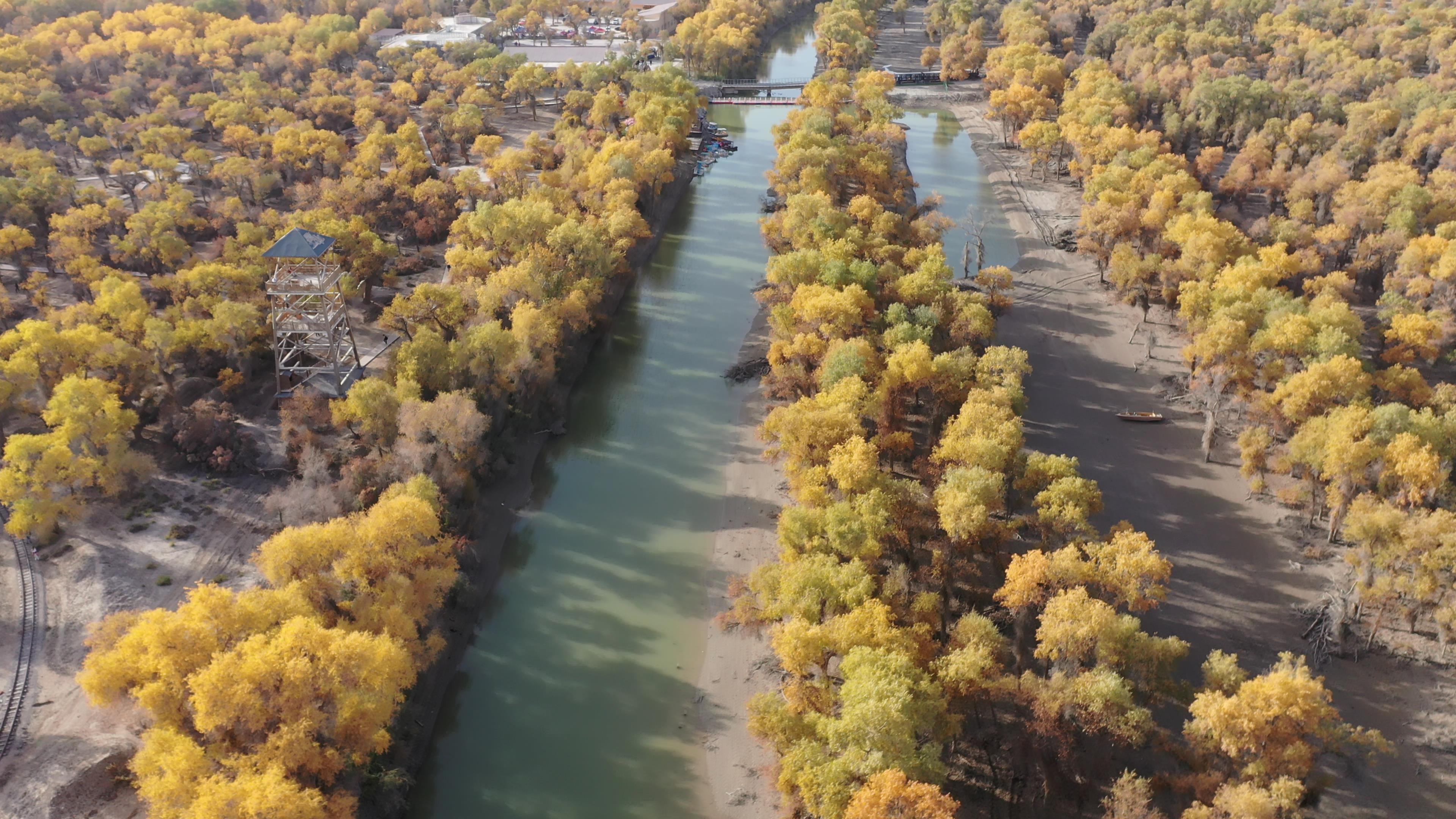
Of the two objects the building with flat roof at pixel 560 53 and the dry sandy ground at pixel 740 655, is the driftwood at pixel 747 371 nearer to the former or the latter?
the dry sandy ground at pixel 740 655

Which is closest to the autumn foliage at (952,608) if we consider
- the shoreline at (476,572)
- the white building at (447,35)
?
the shoreline at (476,572)

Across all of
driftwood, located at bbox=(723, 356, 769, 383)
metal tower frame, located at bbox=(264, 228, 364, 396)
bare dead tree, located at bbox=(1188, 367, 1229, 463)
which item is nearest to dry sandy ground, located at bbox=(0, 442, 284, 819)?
metal tower frame, located at bbox=(264, 228, 364, 396)

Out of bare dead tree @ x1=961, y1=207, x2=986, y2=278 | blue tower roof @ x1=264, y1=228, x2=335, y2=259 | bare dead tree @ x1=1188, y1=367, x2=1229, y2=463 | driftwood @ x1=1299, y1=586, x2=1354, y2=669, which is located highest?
bare dead tree @ x1=961, y1=207, x2=986, y2=278

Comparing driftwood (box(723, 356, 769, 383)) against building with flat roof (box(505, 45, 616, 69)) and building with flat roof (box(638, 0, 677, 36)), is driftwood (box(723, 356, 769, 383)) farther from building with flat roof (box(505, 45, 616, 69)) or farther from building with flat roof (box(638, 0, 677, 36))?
building with flat roof (box(638, 0, 677, 36))

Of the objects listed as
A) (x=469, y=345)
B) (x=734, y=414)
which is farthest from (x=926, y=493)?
(x=469, y=345)

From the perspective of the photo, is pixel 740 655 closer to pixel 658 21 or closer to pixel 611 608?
pixel 611 608

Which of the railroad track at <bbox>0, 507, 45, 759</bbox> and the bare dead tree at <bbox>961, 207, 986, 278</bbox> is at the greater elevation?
the bare dead tree at <bbox>961, 207, 986, 278</bbox>

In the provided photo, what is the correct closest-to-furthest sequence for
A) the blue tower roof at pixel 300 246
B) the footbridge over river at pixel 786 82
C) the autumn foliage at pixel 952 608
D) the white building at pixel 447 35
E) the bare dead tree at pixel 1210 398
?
1. the autumn foliage at pixel 952 608
2. the blue tower roof at pixel 300 246
3. the bare dead tree at pixel 1210 398
4. the footbridge over river at pixel 786 82
5. the white building at pixel 447 35
